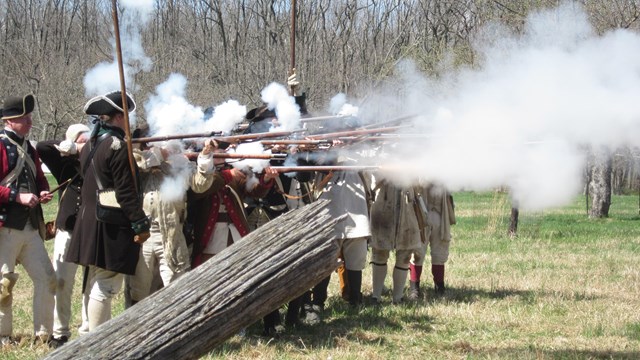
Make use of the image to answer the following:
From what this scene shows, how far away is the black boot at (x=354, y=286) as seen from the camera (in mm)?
9289

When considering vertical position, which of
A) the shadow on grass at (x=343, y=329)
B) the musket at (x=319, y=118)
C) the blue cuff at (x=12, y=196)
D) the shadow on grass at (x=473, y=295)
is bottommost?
the shadow on grass at (x=473, y=295)

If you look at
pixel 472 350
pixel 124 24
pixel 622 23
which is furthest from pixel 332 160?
pixel 622 23

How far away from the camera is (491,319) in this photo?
8.17 meters

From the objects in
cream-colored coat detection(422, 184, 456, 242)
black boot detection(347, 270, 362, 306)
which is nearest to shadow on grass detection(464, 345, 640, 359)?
black boot detection(347, 270, 362, 306)

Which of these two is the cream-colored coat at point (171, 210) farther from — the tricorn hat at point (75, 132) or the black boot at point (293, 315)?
the black boot at point (293, 315)

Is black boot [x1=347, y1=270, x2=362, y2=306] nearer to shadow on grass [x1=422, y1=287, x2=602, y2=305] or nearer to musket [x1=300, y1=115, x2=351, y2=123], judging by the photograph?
shadow on grass [x1=422, y1=287, x2=602, y2=305]

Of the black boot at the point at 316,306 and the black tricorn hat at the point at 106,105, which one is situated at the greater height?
the black tricorn hat at the point at 106,105

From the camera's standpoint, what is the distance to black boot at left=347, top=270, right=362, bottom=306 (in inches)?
366

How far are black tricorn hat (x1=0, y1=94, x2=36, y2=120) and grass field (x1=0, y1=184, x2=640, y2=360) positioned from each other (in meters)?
2.01

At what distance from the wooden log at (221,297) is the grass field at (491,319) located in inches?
103

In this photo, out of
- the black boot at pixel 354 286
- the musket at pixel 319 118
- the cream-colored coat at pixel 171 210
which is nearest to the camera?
the cream-colored coat at pixel 171 210

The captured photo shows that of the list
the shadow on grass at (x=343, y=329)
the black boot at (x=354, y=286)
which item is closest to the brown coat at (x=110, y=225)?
the shadow on grass at (x=343, y=329)

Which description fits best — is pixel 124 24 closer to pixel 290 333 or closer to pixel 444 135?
pixel 290 333

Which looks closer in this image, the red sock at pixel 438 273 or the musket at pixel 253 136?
the musket at pixel 253 136
